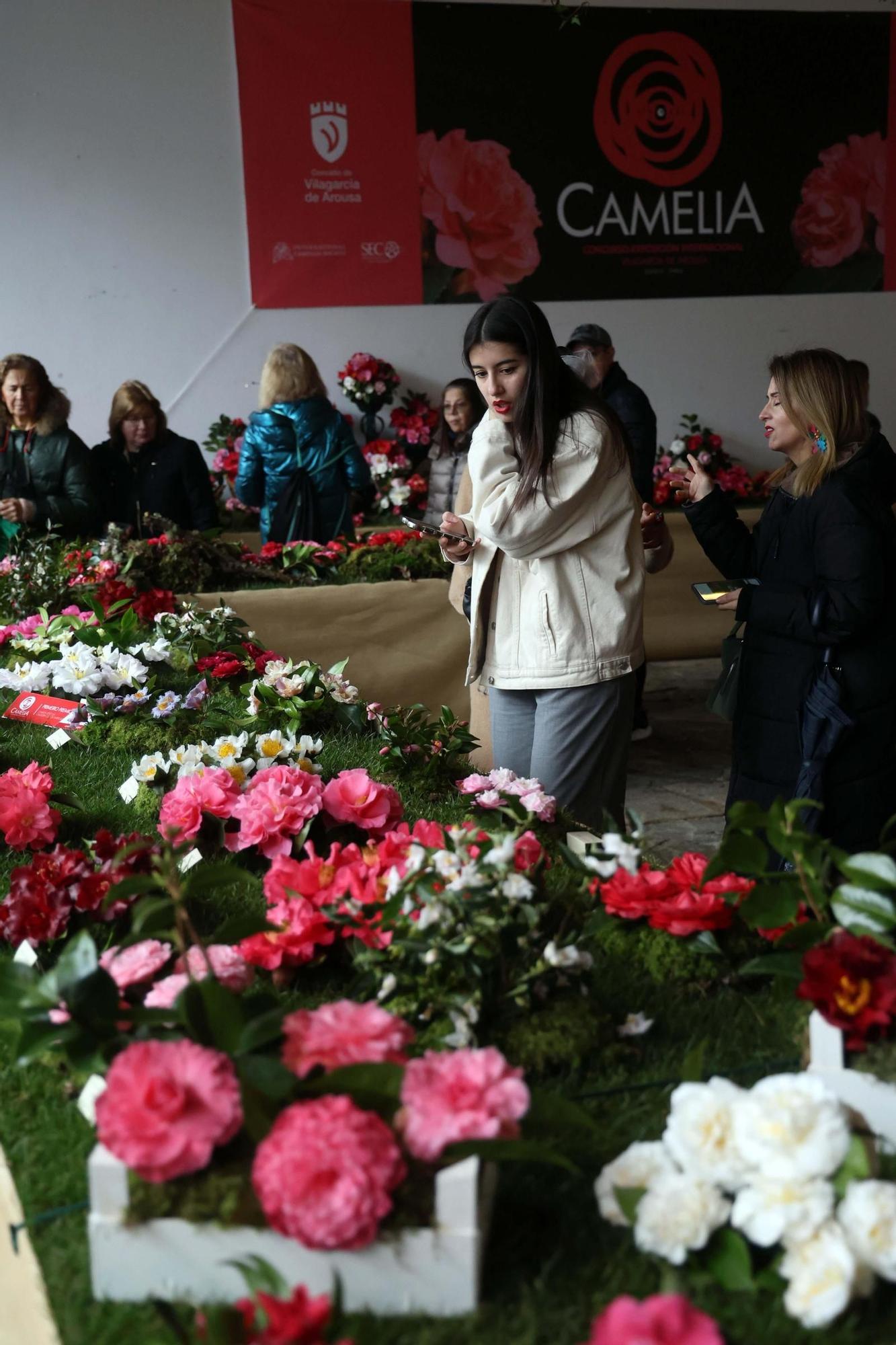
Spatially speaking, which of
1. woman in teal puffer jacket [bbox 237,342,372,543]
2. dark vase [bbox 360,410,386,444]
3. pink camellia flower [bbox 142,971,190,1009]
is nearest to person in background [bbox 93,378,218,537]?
woman in teal puffer jacket [bbox 237,342,372,543]

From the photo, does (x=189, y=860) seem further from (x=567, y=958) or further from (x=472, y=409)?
(x=472, y=409)

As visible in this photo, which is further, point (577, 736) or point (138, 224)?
point (138, 224)

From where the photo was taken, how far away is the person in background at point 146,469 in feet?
16.3

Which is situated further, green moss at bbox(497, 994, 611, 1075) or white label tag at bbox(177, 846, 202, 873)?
white label tag at bbox(177, 846, 202, 873)

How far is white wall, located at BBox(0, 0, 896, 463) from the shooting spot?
6859mm

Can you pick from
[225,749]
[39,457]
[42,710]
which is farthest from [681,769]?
[225,749]

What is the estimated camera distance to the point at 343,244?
24.0 ft

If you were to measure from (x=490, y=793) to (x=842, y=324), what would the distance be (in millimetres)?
7631

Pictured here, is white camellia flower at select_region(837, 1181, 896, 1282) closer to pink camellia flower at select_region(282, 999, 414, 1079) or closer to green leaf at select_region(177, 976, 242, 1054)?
pink camellia flower at select_region(282, 999, 414, 1079)

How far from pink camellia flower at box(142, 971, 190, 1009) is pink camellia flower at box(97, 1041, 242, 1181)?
19 centimetres

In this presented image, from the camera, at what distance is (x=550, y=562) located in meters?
2.32

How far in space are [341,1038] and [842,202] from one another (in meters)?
8.36

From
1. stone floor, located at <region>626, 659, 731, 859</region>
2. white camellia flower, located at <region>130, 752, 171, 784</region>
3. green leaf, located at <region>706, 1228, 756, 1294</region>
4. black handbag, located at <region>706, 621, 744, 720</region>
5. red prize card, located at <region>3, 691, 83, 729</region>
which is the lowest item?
stone floor, located at <region>626, 659, 731, 859</region>

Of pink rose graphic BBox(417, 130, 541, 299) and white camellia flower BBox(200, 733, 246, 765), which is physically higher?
pink rose graphic BBox(417, 130, 541, 299)
